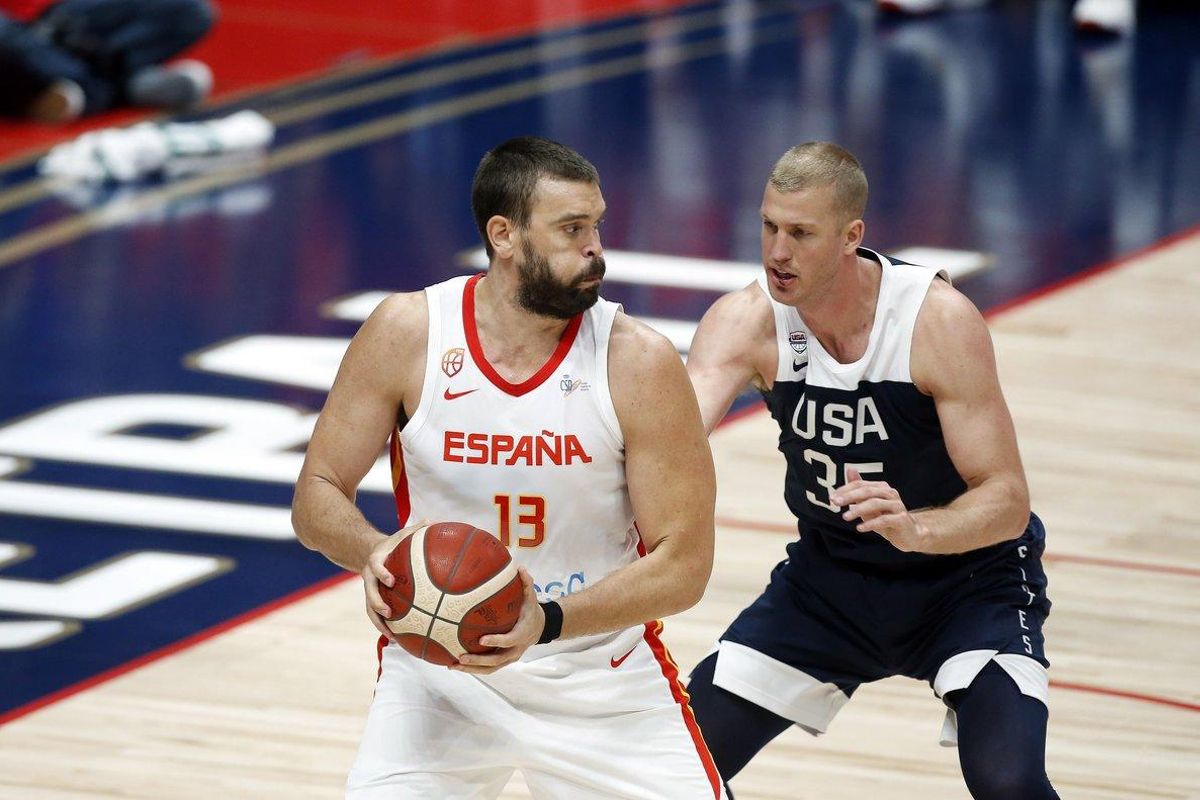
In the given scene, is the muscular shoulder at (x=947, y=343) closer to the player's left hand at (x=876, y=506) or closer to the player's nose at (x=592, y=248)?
the player's left hand at (x=876, y=506)

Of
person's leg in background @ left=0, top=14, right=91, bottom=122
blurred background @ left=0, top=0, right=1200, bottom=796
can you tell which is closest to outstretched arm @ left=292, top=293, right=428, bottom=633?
blurred background @ left=0, top=0, right=1200, bottom=796

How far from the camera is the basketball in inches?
140

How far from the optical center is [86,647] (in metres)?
6.04

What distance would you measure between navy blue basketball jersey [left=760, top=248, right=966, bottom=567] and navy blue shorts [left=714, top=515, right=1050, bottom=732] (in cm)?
7

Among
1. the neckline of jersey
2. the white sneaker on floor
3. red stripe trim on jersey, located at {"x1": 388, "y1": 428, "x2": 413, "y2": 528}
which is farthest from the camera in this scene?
the white sneaker on floor

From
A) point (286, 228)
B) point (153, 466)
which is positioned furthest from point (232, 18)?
point (153, 466)

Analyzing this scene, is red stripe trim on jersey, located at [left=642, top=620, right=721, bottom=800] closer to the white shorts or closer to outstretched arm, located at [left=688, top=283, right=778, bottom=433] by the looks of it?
the white shorts

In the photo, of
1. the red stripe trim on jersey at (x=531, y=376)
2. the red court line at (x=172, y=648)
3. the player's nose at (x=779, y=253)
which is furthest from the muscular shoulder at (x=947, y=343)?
the red court line at (x=172, y=648)

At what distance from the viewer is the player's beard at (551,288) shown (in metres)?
3.76

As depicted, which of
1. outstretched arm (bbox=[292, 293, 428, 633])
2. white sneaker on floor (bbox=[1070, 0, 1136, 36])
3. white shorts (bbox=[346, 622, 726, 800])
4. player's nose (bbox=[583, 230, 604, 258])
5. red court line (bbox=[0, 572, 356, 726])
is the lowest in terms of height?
red court line (bbox=[0, 572, 356, 726])

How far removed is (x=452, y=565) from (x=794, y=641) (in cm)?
123

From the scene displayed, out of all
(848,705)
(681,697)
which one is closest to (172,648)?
(848,705)

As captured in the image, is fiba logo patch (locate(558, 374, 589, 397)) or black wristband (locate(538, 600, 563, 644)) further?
fiba logo patch (locate(558, 374, 589, 397))

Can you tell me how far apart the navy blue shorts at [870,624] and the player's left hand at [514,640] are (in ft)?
3.37
